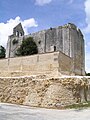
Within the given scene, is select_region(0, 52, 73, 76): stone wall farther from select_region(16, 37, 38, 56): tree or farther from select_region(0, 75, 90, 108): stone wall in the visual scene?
select_region(16, 37, 38, 56): tree

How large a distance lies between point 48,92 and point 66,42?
21999mm

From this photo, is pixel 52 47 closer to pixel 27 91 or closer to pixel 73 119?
pixel 27 91

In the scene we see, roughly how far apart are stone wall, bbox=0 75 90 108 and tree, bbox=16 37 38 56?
21.0 meters

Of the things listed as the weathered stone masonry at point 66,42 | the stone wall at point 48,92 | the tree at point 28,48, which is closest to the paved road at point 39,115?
the stone wall at point 48,92

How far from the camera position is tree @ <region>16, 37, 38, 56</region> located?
4475cm

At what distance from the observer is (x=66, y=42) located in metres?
41.1

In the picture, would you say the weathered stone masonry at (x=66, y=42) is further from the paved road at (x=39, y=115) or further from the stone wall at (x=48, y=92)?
the paved road at (x=39, y=115)

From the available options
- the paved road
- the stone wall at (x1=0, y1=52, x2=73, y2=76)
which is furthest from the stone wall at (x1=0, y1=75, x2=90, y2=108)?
the stone wall at (x1=0, y1=52, x2=73, y2=76)

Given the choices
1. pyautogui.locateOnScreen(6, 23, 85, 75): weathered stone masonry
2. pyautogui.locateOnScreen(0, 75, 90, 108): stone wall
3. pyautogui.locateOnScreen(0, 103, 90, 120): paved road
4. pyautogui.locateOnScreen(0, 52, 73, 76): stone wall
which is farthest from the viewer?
pyautogui.locateOnScreen(6, 23, 85, 75): weathered stone masonry

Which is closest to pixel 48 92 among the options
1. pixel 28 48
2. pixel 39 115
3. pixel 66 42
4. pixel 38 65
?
pixel 39 115

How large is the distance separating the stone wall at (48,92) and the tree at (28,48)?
21.0 meters

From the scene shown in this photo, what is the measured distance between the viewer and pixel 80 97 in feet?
68.4

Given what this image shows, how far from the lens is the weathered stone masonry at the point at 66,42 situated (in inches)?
1606

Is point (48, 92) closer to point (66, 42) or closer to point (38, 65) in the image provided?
point (38, 65)
